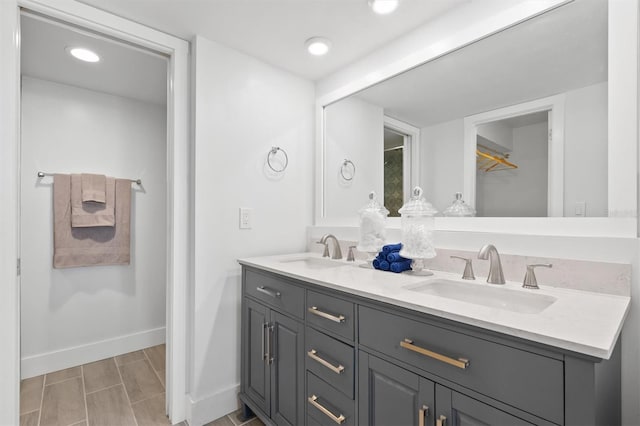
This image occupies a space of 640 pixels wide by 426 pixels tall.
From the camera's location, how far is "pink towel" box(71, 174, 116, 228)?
237 cm

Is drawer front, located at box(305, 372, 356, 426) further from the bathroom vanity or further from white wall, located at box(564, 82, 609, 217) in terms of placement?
white wall, located at box(564, 82, 609, 217)

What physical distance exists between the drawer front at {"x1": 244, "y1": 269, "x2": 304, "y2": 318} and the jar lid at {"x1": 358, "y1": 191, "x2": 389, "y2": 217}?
23.8 inches

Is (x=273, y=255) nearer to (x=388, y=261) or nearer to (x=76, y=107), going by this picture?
(x=388, y=261)

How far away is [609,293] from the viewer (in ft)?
3.43

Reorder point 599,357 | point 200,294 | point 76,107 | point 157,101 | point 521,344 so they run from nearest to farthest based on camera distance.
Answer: point 599,357 → point 521,344 → point 200,294 → point 76,107 → point 157,101

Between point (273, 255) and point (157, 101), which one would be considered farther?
point (157, 101)

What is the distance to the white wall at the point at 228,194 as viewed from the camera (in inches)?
70.2

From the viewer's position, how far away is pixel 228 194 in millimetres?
1902

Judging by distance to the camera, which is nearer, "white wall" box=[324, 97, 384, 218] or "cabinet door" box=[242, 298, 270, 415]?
"cabinet door" box=[242, 298, 270, 415]

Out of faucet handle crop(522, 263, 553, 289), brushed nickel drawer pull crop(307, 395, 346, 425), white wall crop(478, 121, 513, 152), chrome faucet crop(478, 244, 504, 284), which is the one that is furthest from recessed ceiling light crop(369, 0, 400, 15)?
brushed nickel drawer pull crop(307, 395, 346, 425)

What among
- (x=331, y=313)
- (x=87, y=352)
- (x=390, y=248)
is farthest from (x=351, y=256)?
(x=87, y=352)

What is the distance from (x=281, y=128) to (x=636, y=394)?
2.11m

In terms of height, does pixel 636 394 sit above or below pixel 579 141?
below

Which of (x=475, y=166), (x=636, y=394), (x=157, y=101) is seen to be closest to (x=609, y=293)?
(x=636, y=394)
